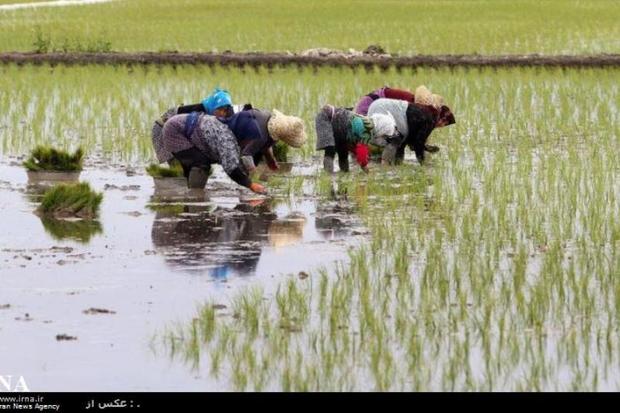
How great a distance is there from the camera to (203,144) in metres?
10.5

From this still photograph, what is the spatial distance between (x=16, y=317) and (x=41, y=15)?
1115 inches

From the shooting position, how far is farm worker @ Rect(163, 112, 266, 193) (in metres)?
10.3

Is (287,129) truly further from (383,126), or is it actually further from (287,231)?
(287,231)

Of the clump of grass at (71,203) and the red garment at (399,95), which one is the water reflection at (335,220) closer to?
the clump of grass at (71,203)

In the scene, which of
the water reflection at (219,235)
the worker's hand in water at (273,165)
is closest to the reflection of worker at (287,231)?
the water reflection at (219,235)

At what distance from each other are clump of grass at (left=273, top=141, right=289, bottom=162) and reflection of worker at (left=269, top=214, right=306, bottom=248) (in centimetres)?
282

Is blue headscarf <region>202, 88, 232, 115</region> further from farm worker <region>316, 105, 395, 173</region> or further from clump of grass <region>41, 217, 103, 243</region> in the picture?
clump of grass <region>41, 217, 103, 243</region>

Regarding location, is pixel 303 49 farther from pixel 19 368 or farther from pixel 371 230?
pixel 19 368

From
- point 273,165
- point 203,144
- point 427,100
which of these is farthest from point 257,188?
point 427,100

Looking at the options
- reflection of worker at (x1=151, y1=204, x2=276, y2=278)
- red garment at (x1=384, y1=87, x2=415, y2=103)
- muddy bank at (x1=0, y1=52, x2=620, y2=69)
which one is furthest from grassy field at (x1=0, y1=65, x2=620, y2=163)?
reflection of worker at (x1=151, y1=204, x2=276, y2=278)

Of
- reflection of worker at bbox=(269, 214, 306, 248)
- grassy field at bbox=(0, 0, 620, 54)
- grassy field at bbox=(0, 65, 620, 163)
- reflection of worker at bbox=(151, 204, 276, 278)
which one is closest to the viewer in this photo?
reflection of worker at bbox=(151, 204, 276, 278)

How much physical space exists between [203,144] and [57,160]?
1.35m

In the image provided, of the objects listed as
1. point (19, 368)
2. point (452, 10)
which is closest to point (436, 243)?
point (19, 368)

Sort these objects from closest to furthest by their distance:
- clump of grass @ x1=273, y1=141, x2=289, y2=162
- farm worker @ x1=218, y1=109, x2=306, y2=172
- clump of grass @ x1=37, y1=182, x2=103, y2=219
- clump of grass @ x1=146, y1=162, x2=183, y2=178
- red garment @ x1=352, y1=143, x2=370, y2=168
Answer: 1. clump of grass @ x1=37, y1=182, x2=103, y2=219
2. farm worker @ x1=218, y1=109, x2=306, y2=172
3. clump of grass @ x1=146, y1=162, x2=183, y2=178
4. red garment @ x1=352, y1=143, x2=370, y2=168
5. clump of grass @ x1=273, y1=141, x2=289, y2=162
